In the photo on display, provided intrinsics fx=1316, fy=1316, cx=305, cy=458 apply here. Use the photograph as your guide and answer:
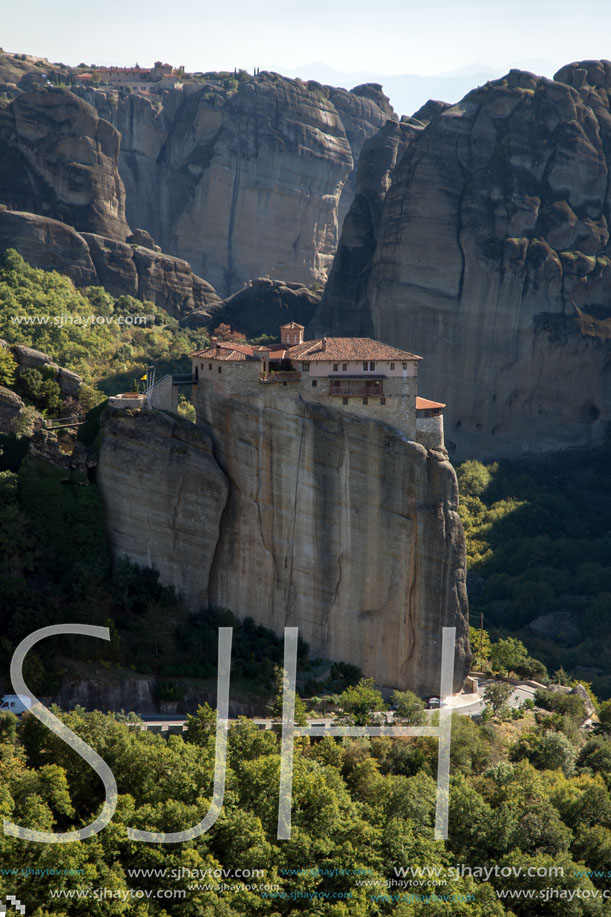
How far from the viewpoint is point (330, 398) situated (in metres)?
53.9

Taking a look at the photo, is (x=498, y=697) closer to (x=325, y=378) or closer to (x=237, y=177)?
(x=325, y=378)

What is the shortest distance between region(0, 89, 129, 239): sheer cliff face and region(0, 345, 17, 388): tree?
34.9 m

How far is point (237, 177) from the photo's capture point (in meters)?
114

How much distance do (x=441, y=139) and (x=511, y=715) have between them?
Result: 51.1 m

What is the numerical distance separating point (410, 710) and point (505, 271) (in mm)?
47255

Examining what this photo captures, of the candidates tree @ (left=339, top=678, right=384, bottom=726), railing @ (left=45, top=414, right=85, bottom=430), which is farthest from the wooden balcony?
tree @ (left=339, top=678, right=384, bottom=726)

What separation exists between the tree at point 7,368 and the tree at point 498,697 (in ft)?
78.1

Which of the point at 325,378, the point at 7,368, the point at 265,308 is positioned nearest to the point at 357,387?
the point at 325,378

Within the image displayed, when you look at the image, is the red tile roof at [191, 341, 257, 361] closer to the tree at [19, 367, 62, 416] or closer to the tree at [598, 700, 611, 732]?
the tree at [19, 367, 62, 416]

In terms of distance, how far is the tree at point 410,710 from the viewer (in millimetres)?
48594

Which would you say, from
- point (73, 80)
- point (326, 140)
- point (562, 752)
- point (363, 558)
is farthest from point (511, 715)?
point (73, 80)

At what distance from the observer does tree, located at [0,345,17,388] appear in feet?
Result: 182

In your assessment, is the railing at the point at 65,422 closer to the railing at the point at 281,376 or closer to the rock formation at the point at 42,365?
the rock formation at the point at 42,365

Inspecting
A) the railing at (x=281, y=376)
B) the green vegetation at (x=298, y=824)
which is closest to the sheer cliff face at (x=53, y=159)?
the railing at (x=281, y=376)
